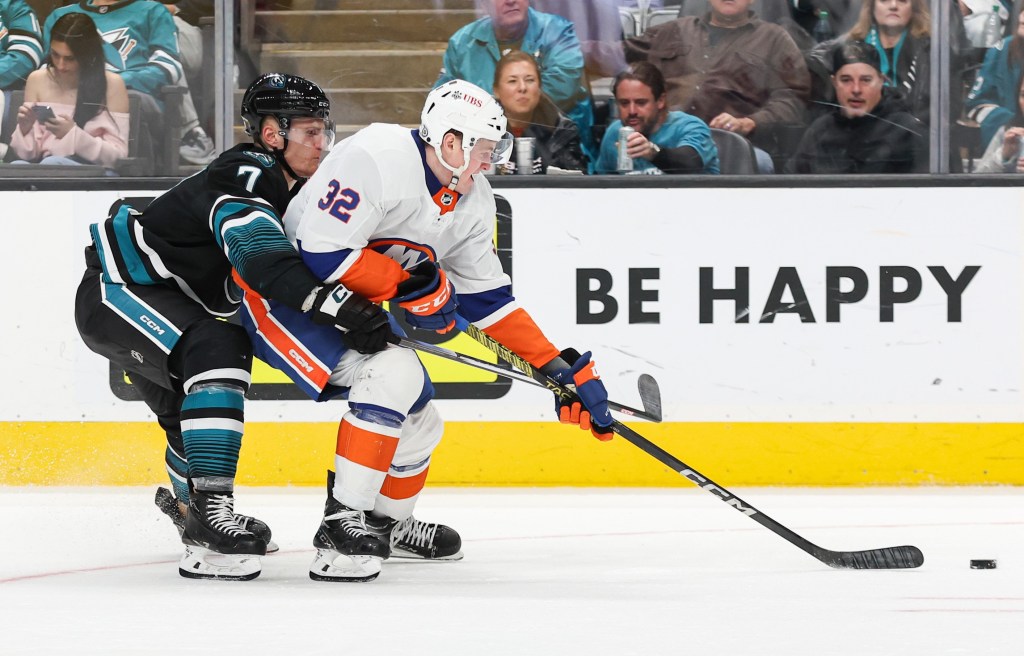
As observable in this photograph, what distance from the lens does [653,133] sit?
430 cm

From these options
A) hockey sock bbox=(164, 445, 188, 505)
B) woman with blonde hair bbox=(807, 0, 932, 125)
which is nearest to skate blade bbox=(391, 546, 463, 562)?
hockey sock bbox=(164, 445, 188, 505)

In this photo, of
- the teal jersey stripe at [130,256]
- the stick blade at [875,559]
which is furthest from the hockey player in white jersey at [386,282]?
the stick blade at [875,559]

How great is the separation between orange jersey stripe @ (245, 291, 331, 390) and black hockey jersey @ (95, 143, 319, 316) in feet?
0.41

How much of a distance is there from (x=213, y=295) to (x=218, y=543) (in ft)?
1.92

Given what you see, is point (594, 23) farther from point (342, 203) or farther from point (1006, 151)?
point (342, 203)

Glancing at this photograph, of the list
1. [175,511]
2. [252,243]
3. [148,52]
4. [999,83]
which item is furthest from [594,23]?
[175,511]

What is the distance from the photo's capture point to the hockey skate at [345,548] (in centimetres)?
269

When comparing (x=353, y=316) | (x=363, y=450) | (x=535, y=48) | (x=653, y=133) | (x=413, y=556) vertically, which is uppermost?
(x=535, y=48)

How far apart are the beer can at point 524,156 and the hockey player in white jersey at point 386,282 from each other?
125cm

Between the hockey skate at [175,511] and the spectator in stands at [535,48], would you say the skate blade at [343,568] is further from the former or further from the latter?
the spectator in stands at [535,48]

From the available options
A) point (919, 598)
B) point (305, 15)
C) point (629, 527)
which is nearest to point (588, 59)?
point (305, 15)

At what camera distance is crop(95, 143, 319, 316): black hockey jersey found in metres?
2.80

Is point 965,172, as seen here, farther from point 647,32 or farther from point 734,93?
point 647,32

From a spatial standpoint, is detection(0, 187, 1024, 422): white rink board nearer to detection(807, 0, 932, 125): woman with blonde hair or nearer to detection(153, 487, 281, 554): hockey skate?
detection(807, 0, 932, 125): woman with blonde hair
